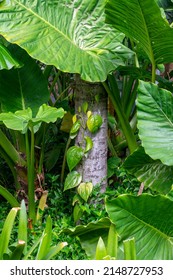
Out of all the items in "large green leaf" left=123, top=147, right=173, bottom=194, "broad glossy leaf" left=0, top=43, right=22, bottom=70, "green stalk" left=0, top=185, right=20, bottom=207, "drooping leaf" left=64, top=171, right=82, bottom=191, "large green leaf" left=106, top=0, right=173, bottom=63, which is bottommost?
"green stalk" left=0, top=185, right=20, bottom=207

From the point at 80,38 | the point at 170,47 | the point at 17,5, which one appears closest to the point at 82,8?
the point at 80,38

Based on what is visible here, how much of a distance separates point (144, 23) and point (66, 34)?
1.39 feet

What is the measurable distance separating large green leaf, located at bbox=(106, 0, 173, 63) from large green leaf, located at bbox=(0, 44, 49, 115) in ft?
1.74

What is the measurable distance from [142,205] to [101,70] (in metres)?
0.68

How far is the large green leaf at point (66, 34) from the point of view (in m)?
1.83

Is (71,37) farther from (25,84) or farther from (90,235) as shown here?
(90,235)

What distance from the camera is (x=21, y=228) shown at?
147 cm

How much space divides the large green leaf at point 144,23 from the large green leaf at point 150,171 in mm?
464

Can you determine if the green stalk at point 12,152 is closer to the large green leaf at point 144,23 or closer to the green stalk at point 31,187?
the green stalk at point 31,187

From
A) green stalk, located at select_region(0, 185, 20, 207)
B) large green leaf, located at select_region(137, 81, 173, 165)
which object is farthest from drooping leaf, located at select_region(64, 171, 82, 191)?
large green leaf, located at select_region(137, 81, 173, 165)

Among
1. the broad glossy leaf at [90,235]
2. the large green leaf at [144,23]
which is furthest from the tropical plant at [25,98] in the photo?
the large green leaf at [144,23]

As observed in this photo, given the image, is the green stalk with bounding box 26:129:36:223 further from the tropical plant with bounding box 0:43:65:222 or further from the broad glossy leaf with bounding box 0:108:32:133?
the broad glossy leaf with bounding box 0:108:32:133

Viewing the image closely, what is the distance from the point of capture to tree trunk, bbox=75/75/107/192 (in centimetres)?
207

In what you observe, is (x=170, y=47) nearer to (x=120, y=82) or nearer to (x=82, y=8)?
(x=82, y=8)
